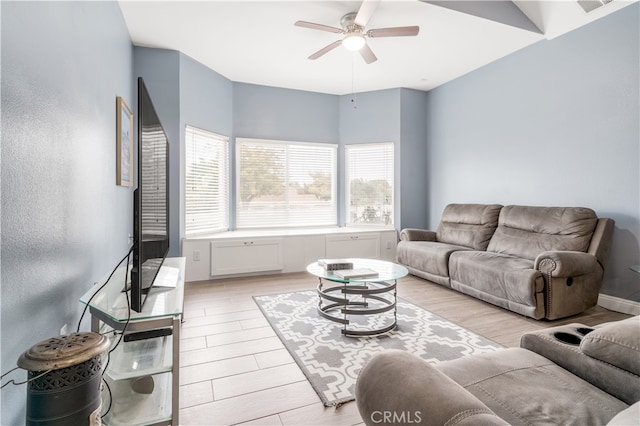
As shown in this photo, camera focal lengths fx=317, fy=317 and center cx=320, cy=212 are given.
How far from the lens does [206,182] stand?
14.8 ft

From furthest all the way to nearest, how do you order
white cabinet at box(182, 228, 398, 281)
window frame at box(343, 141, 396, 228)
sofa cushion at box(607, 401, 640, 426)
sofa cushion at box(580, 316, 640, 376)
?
1. window frame at box(343, 141, 396, 228)
2. white cabinet at box(182, 228, 398, 281)
3. sofa cushion at box(580, 316, 640, 376)
4. sofa cushion at box(607, 401, 640, 426)

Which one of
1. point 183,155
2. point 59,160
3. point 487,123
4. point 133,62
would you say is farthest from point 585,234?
point 133,62

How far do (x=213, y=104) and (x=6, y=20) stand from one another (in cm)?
359

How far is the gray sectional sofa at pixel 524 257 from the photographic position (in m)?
2.82

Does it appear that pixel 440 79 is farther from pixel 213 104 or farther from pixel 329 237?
pixel 213 104

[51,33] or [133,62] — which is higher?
[133,62]

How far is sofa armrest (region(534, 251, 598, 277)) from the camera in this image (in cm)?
277

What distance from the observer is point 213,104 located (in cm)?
451

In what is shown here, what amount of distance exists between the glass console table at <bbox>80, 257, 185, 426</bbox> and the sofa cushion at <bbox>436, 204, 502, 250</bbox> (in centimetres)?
363

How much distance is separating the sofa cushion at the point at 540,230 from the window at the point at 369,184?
6.24ft

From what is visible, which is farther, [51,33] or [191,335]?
[191,335]

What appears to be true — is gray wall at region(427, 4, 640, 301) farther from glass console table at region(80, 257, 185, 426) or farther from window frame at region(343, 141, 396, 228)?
glass console table at region(80, 257, 185, 426)

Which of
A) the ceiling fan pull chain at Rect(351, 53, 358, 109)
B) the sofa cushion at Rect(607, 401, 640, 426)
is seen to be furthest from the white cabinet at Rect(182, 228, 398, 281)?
the sofa cushion at Rect(607, 401, 640, 426)

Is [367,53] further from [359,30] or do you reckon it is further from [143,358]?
[143,358]
